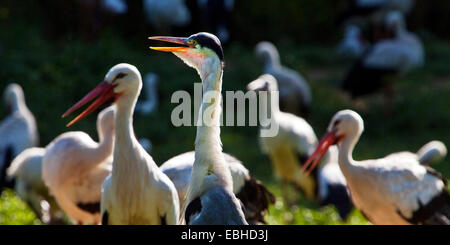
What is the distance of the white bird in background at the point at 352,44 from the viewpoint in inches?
490

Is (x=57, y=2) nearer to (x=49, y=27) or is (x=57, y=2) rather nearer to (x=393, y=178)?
(x=49, y=27)

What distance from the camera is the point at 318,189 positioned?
7418 mm

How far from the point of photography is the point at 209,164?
3910 mm

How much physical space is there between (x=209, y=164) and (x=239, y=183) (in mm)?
1251

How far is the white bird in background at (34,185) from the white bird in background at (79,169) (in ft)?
2.49

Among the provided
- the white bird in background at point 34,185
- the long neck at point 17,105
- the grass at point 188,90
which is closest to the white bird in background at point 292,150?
the grass at point 188,90

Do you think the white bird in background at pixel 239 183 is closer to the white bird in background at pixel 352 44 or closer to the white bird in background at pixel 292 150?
the white bird in background at pixel 292 150

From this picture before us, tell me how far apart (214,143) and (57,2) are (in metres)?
9.15

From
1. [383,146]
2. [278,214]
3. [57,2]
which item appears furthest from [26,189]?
[57,2]

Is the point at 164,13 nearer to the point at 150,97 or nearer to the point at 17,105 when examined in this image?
the point at 150,97

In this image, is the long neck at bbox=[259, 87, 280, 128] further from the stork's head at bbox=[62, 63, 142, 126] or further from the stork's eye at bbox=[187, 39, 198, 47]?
the stork's eye at bbox=[187, 39, 198, 47]

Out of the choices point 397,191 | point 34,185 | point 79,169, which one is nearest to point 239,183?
point 397,191

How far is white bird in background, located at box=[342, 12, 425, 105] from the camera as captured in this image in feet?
33.0
